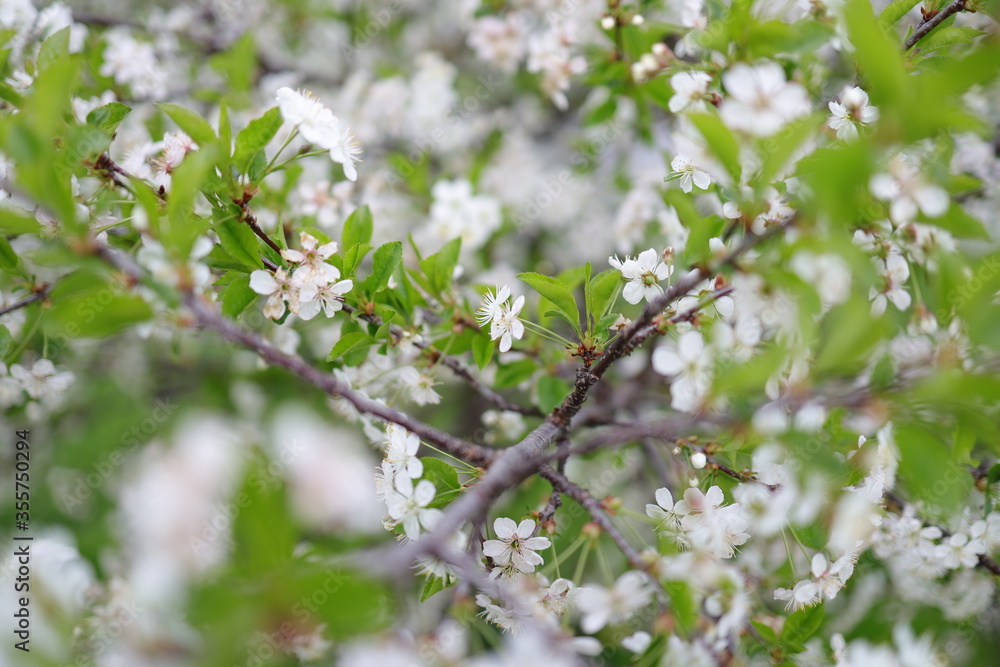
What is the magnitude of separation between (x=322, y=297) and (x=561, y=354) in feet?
1.74

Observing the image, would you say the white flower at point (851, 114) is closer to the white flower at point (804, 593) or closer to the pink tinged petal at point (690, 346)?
the pink tinged petal at point (690, 346)

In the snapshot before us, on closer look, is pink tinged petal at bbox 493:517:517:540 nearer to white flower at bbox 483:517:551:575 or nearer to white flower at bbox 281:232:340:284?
white flower at bbox 483:517:551:575

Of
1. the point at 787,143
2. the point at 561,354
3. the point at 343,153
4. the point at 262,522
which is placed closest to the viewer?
the point at 262,522

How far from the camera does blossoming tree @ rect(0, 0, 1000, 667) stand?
0.69m

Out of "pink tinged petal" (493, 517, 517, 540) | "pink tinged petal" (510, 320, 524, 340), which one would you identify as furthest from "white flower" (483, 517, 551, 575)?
"pink tinged petal" (510, 320, 524, 340)

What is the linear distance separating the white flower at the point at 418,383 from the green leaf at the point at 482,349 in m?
0.12

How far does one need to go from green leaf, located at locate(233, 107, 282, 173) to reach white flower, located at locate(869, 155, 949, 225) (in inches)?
33.1

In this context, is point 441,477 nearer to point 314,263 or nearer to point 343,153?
point 314,263

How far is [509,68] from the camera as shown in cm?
228

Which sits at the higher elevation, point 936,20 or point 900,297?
point 936,20

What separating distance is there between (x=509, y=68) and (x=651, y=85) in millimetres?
954

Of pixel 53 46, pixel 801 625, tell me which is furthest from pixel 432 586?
pixel 53 46

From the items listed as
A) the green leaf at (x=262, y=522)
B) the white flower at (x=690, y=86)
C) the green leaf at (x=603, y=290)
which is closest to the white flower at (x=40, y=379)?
the green leaf at (x=262, y=522)

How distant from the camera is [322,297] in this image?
1042mm
